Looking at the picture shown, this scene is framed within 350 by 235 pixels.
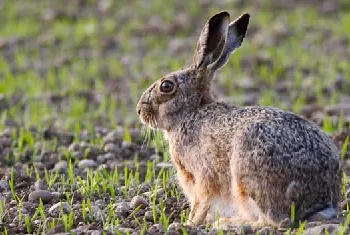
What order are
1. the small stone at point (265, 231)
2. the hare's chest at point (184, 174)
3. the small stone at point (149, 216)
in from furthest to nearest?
1. the hare's chest at point (184, 174)
2. the small stone at point (149, 216)
3. the small stone at point (265, 231)

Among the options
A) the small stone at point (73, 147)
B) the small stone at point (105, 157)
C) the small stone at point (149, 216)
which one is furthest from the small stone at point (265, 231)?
the small stone at point (73, 147)

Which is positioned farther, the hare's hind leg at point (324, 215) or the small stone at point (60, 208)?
the small stone at point (60, 208)

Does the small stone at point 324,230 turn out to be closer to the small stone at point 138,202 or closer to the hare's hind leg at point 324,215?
the hare's hind leg at point 324,215

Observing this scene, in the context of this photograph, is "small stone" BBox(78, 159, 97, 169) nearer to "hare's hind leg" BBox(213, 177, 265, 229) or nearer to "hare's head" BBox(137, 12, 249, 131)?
"hare's head" BBox(137, 12, 249, 131)

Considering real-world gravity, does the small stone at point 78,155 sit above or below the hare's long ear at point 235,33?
below

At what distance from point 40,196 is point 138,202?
0.74m

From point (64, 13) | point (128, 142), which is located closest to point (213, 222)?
point (128, 142)

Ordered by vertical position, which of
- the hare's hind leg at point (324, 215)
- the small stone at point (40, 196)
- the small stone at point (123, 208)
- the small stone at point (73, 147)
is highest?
the small stone at point (73, 147)

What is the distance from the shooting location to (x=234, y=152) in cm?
565

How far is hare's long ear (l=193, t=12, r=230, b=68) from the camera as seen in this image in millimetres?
6586

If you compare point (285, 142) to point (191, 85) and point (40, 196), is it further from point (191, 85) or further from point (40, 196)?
point (40, 196)

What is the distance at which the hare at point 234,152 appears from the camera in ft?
18.0

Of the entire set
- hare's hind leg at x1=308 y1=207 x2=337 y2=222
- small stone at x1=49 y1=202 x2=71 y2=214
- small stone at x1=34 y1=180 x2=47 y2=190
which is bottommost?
hare's hind leg at x1=308 y1=207 x2=337 y2=222

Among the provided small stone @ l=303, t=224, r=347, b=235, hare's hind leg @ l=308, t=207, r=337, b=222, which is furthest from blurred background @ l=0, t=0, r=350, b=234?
small stone @ l=303, t=224, r=347, b=235
